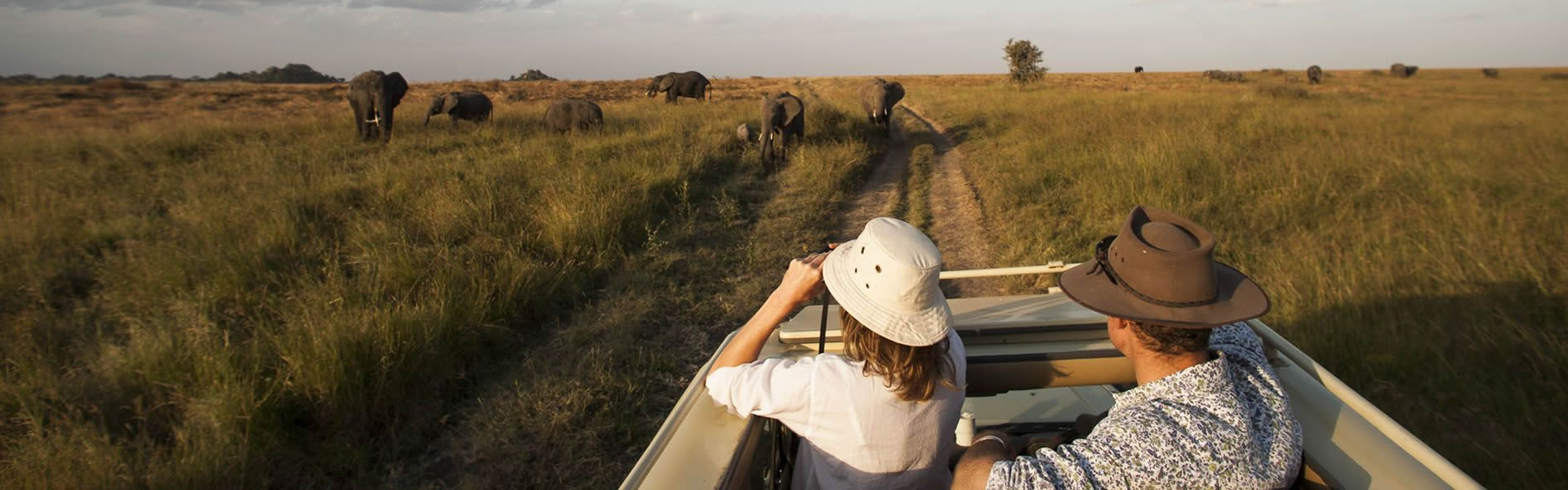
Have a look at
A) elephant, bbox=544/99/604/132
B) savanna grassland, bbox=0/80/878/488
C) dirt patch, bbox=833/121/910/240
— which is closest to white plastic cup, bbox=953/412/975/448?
savanna grassland, bbox=0/80/878/488

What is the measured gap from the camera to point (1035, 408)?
2.86 metres

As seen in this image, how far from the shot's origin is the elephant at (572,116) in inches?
588

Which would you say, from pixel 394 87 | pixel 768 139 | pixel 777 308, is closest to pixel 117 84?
pixel 394 87

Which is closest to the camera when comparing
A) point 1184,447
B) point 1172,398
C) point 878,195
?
point 1184,447

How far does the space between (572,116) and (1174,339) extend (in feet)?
47.3

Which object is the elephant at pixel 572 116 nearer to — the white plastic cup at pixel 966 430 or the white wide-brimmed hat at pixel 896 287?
Answer: the white plastic cup at pixel 966 430

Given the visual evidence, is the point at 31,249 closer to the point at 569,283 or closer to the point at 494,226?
the point at 494,226

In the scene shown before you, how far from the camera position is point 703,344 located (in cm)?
478

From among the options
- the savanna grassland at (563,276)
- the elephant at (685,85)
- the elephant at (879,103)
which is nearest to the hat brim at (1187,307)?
the savanna grassland at (563,276)

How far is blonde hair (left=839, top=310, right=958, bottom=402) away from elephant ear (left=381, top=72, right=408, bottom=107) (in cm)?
1520

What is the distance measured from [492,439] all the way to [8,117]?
64.3 feet

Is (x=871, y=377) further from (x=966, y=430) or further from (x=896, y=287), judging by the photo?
(x=966, y=430)

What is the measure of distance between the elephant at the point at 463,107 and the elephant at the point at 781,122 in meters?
7.43

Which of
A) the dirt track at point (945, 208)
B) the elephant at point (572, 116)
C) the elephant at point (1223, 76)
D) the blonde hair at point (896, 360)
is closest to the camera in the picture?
the blonde hair at point (896, 360)
